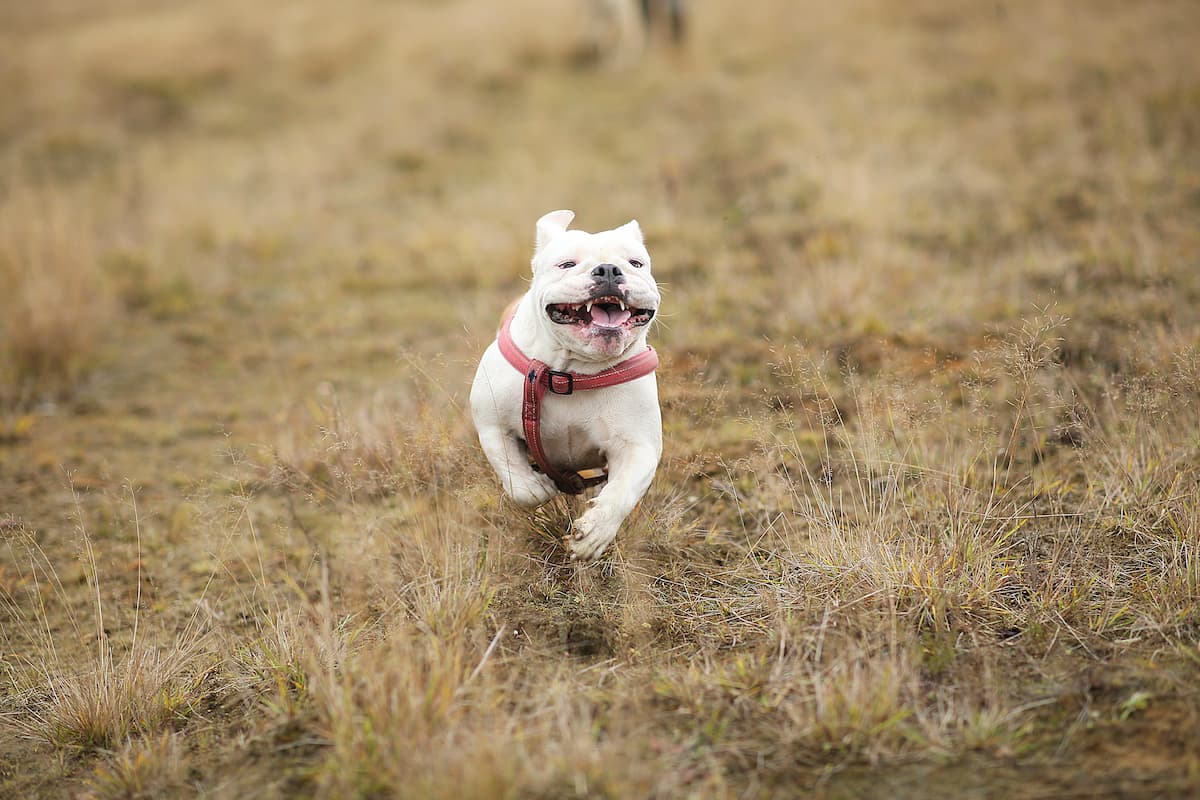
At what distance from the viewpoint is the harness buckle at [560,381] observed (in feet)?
9.74

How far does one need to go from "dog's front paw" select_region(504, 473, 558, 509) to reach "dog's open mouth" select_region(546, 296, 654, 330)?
0.52m

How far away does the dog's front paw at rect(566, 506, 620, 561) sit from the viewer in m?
2.80

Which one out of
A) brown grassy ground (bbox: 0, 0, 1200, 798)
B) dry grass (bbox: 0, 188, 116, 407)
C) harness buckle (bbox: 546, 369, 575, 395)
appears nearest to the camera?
brown grassy ground (bbox: 0, 0, 1200, 798)

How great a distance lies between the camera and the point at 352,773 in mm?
2441

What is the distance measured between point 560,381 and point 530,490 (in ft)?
1.20

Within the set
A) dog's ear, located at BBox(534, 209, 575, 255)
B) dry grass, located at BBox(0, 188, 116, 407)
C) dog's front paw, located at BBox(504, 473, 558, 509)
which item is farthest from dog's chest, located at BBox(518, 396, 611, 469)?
dry grass, located at BBox(0, 188, 116, 407)

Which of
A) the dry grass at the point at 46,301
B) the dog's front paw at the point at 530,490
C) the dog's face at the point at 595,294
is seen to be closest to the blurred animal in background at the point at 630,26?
the dry grass at the point at 46,301

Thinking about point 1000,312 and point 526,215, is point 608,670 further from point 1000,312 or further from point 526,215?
point 526,215

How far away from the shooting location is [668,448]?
387 centimetres

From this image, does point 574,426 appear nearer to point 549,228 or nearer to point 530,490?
point 530,490

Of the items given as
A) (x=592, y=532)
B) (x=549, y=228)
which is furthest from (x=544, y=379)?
(x=549, y=228)

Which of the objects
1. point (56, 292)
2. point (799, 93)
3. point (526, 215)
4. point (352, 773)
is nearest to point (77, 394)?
point (56, 292)

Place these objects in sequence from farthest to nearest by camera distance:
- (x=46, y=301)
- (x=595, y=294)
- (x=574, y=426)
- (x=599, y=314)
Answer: (x=46, y=301)
(x=574, y=426)
(x=599, y=314)
(x=595, y=294)

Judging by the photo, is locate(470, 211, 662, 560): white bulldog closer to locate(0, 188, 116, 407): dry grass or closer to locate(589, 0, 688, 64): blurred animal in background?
locate(0, 188, 116, 407): dry grass
